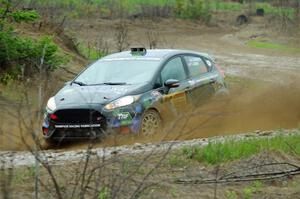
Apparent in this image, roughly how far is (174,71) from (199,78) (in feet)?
2.18

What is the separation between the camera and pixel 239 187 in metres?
8.12

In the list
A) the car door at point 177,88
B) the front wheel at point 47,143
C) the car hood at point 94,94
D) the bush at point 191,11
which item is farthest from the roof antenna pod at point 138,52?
the bush at point 191,11

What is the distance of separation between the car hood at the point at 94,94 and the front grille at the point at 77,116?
0.12 m

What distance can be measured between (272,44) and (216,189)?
34.2 m

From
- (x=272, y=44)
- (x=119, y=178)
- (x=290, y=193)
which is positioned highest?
(x=119, y=178)

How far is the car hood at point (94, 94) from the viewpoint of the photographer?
12.5 m

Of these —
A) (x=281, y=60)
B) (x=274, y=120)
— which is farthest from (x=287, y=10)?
(x=274, y=120)

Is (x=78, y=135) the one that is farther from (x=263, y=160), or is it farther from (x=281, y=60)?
(x=281, y=60)

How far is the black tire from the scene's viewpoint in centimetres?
1260

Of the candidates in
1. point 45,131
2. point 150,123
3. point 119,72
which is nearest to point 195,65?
point 119,72

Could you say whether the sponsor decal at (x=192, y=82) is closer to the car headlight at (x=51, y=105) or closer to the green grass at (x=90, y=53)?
the car headlight at (x=51, y=105)

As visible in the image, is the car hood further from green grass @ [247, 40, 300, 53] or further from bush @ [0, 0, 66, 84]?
green grass @ [247, 40, 300, 53]

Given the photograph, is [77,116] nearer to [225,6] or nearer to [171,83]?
[171,83]

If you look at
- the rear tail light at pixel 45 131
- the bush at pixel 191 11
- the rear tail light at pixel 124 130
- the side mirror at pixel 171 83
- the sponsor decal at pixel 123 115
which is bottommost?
the bush at pixel 191 11
